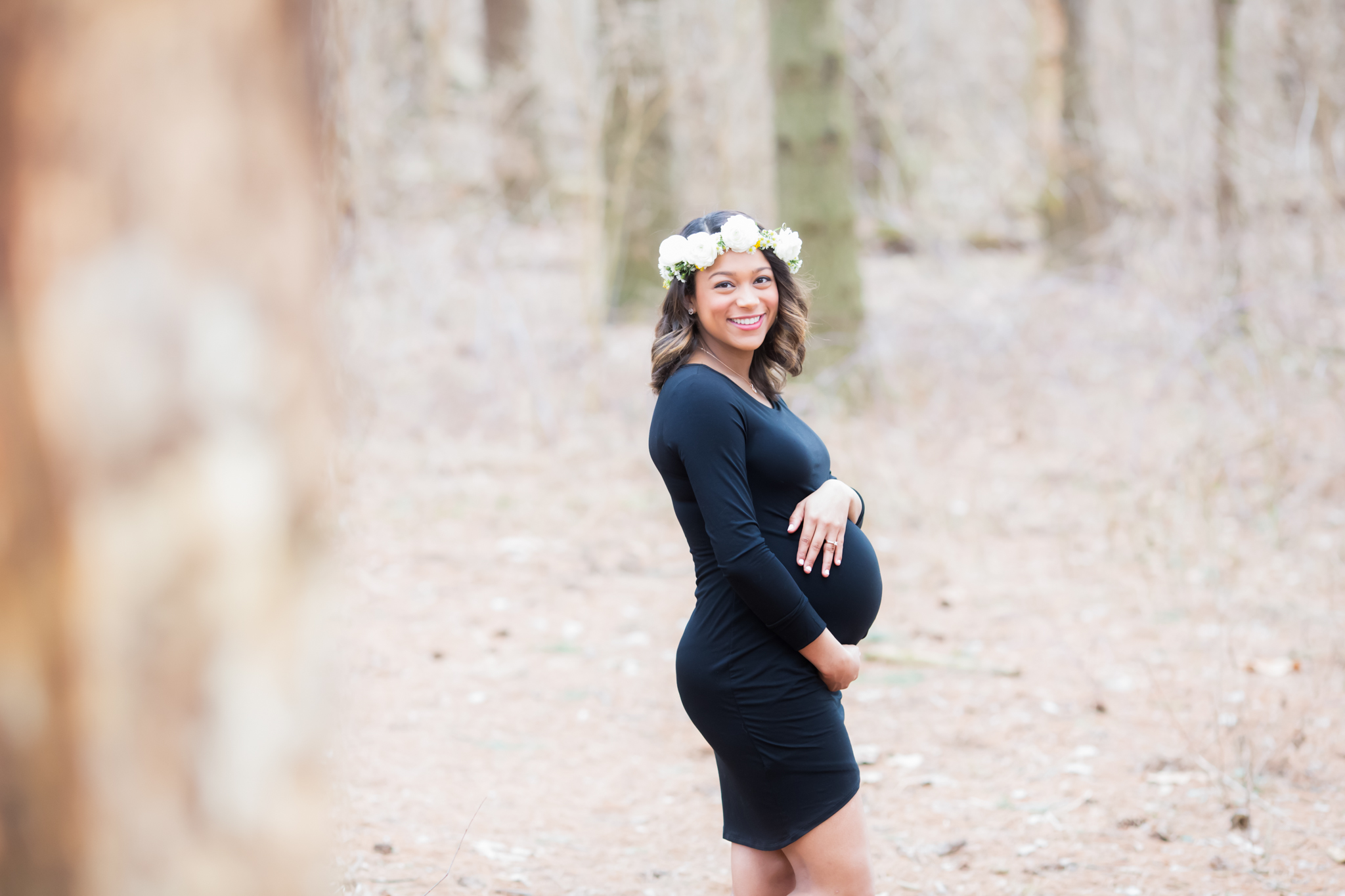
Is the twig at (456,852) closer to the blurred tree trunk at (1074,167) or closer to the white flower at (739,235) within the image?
the white flower at (739,235)

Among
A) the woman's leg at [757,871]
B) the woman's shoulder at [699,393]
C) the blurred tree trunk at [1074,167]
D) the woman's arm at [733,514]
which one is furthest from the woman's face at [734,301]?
the blurred tree trunk at [1074,167]

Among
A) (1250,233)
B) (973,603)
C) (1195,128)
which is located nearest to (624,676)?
(973,603)

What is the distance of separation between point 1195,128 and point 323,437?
12493 millimetres

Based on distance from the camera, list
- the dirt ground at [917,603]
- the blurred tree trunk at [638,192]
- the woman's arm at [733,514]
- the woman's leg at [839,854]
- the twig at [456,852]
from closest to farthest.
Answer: the woman's arm at [733,514] → the woman's leg at [839,854] → the twig at [456,852] → the dirt ground at [917,603] → the blurred tree trunk at [638,192]

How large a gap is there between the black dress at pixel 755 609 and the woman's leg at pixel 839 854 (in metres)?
0.03

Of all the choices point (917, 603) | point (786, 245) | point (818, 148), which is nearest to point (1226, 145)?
point (818, 148)

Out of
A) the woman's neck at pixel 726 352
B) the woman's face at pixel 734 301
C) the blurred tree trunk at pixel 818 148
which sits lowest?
the woman's neck at pixel 726 352

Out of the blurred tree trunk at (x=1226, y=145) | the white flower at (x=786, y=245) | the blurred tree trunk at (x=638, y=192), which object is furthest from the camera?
the blurred tree trunk at (x=638, y=192)

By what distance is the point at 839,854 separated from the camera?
2.60 meters

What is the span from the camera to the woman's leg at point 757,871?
9.11 feet

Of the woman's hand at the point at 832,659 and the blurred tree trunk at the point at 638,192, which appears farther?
the blurred tree trunk at the point at 638,192

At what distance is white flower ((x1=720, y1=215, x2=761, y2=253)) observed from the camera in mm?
2752

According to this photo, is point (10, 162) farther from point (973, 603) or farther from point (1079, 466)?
point (1079, 466)

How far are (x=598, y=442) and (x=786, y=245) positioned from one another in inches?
263
